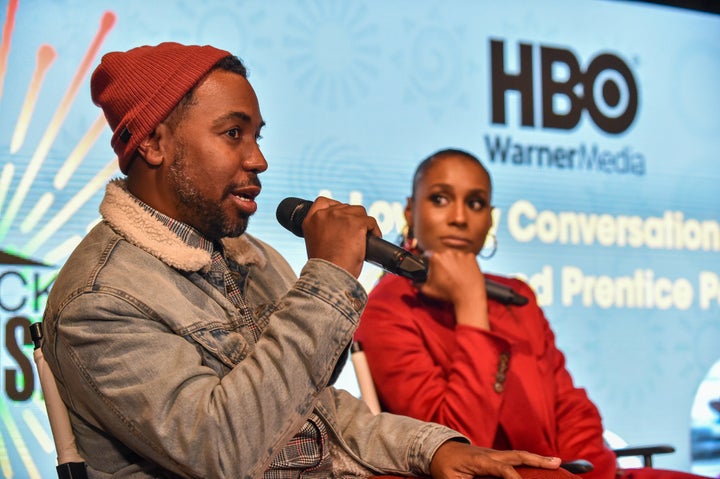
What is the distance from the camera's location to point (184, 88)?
1.73 m

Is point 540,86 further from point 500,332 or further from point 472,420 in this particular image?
point 472,420

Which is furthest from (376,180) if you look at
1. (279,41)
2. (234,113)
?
(234,113)

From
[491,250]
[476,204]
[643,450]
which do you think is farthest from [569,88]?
[643,450]

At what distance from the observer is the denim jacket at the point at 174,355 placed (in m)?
1.46

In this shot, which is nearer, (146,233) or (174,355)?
(174,355)

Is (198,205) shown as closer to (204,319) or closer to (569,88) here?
(204,319)

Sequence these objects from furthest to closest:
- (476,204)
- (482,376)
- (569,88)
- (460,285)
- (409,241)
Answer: (569,88), (409,241), (476,204), (460,285), (482,376)

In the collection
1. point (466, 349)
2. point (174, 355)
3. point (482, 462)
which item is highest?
point (466, 349)

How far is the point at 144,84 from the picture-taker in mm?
1753

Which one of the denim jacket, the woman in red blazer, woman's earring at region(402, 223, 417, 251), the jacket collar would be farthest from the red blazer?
the jacket collar

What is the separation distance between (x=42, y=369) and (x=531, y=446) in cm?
138

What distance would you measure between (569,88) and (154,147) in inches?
101

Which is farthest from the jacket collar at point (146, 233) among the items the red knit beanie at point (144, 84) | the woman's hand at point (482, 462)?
the woman's hand at point (482, 462)

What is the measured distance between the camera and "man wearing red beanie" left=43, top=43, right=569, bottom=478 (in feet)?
4.83
